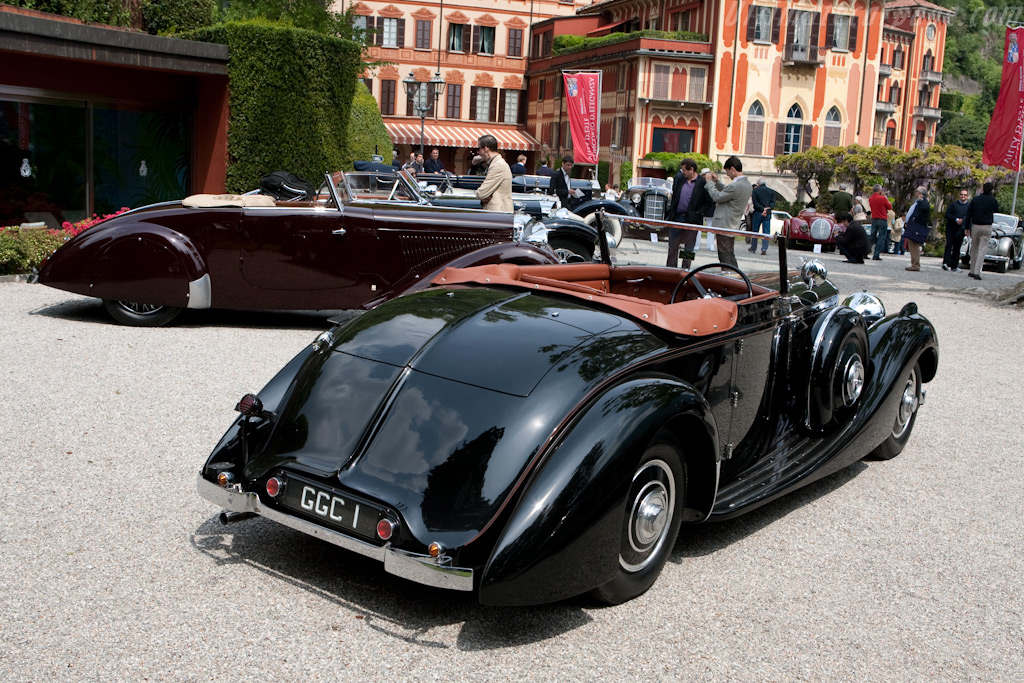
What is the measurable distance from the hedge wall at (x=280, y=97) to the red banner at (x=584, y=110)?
16.2m

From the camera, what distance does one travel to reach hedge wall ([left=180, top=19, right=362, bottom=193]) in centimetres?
1530

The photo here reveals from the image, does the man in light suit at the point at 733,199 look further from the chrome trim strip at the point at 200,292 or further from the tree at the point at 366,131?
the tree at the point at 366,131

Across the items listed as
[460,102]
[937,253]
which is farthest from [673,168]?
[937,253]

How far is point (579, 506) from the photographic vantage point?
344 cm

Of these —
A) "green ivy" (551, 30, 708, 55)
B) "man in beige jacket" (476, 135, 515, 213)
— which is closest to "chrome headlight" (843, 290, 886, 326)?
"man in beige jacket" (476, 135, 515, 213)

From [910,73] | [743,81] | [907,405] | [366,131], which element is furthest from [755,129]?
[907,405]

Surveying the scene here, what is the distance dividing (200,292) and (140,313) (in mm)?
676

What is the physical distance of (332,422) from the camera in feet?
12.7

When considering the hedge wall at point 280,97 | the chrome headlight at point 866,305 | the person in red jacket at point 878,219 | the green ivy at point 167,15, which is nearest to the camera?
the chrome headlight at point 866,305

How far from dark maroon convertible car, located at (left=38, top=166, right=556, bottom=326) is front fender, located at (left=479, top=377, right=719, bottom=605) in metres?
5.55

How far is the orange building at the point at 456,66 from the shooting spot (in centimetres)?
5903

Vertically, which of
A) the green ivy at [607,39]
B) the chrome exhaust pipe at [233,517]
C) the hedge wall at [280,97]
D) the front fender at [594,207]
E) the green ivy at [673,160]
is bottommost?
the chrome exhaust pipe at [233,517]

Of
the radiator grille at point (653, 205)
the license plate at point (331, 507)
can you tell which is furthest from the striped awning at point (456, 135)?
the license plate at point (331, 507)

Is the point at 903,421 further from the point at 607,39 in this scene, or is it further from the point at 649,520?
the point at 607,39
